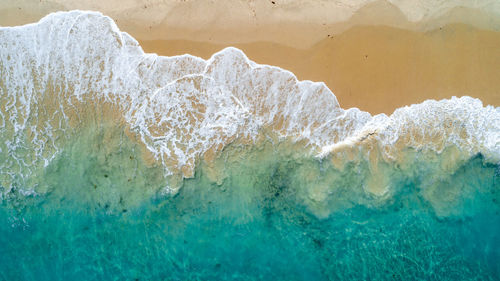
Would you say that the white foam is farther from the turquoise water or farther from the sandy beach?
the turquoise water

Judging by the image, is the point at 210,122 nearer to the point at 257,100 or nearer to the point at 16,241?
the point at 257,100

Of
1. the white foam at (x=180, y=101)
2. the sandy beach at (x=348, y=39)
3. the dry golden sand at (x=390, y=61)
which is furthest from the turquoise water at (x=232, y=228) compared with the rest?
the sandy beach at (x=348, y=39)

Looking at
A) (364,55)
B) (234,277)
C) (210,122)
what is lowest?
(234,277)

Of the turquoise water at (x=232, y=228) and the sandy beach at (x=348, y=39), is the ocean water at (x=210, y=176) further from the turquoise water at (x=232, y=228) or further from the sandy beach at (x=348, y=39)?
the sandy beach at (x=348, y=39)

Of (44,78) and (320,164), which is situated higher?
(44,78)

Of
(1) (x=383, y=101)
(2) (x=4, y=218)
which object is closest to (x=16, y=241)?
(2) (x=4, y=218)

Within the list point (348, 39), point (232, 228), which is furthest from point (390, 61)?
point (232, 228)
